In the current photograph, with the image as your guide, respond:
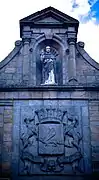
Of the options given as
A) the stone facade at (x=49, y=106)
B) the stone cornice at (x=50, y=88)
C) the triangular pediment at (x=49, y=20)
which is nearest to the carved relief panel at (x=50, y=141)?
the stone facade at (x=49, y=106)

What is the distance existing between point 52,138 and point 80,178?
1.22m

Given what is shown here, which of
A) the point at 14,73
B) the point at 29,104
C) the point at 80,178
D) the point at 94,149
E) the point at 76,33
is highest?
the point at 76,33

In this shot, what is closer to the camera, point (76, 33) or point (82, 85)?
point (82, 85)

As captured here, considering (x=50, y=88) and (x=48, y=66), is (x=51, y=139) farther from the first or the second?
(x=48, y=66)

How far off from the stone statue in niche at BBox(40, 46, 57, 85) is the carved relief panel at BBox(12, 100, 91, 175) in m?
1.10

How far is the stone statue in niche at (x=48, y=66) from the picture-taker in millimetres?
12459

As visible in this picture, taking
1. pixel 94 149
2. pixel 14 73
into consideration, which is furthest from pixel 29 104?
pixel 94 149

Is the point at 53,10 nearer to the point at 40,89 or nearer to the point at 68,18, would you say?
the point at 68,18

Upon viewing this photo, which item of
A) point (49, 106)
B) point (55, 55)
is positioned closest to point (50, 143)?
point (49, 106)

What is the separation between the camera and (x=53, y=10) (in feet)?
44.3

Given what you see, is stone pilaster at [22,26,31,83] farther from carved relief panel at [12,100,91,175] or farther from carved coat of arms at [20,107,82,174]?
carved coat of arms at [20,107,82,174]

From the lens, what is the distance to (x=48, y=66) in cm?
1264

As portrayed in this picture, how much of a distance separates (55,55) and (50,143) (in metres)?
3.22

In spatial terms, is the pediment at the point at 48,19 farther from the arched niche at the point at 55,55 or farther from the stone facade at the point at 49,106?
the arched niche at the point at 55,55
